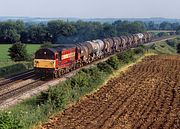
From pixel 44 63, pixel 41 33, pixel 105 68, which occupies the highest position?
pixel 44 63

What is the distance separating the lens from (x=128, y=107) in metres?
28.2

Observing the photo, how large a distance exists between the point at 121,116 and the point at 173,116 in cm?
336

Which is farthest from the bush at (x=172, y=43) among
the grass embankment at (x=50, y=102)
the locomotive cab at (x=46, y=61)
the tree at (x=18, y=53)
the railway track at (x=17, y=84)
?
the locomotive cab at (x=46, y=61)

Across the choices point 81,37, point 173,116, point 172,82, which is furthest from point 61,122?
point 81,37

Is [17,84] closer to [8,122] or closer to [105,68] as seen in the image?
[105,68]

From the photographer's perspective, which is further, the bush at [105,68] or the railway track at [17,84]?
the bush at [105,68]

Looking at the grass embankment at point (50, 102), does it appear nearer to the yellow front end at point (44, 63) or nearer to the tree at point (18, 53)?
the yellow front end at point (44, 63)

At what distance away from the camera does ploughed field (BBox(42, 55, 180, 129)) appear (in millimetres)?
23594

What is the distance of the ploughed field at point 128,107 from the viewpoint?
23594mm

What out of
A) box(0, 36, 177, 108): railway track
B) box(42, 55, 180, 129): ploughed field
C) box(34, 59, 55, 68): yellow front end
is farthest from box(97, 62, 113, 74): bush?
box(0, 36, 177, 108): railway track

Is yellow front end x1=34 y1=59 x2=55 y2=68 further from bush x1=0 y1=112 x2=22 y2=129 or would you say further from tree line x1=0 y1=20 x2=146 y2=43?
tree line x1=0 y1=20 x2=146 y2=43

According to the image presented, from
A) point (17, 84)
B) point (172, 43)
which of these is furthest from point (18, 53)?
point (172, 43)

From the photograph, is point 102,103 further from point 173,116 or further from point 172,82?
point 172,82

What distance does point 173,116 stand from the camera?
25391 mm
